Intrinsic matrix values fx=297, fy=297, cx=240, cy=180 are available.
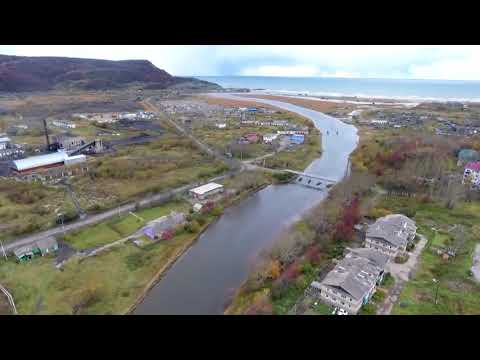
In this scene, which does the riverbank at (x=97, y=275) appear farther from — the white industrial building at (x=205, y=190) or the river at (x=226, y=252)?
the white industrial building at (x=205, y=190)

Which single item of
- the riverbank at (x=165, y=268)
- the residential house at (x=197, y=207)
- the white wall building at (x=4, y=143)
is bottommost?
the riverbank at (x=165, y=268)

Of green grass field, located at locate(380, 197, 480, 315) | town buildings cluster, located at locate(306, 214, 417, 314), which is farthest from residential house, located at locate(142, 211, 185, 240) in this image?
green grass field, located at locate(380, 197, 480, 315)

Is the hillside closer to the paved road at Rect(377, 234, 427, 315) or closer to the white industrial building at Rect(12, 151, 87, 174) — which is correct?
the white industrial building at Rect(12, 151, 87, 174)

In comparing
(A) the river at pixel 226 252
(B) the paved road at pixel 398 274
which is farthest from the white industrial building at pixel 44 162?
(B) the paved road at pixel 398 274

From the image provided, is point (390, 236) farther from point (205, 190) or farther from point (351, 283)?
point (205, 190)

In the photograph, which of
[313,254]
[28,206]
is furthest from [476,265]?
[28,206]

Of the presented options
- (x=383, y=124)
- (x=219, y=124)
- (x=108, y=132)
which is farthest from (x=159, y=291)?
(x=383, y=124)
